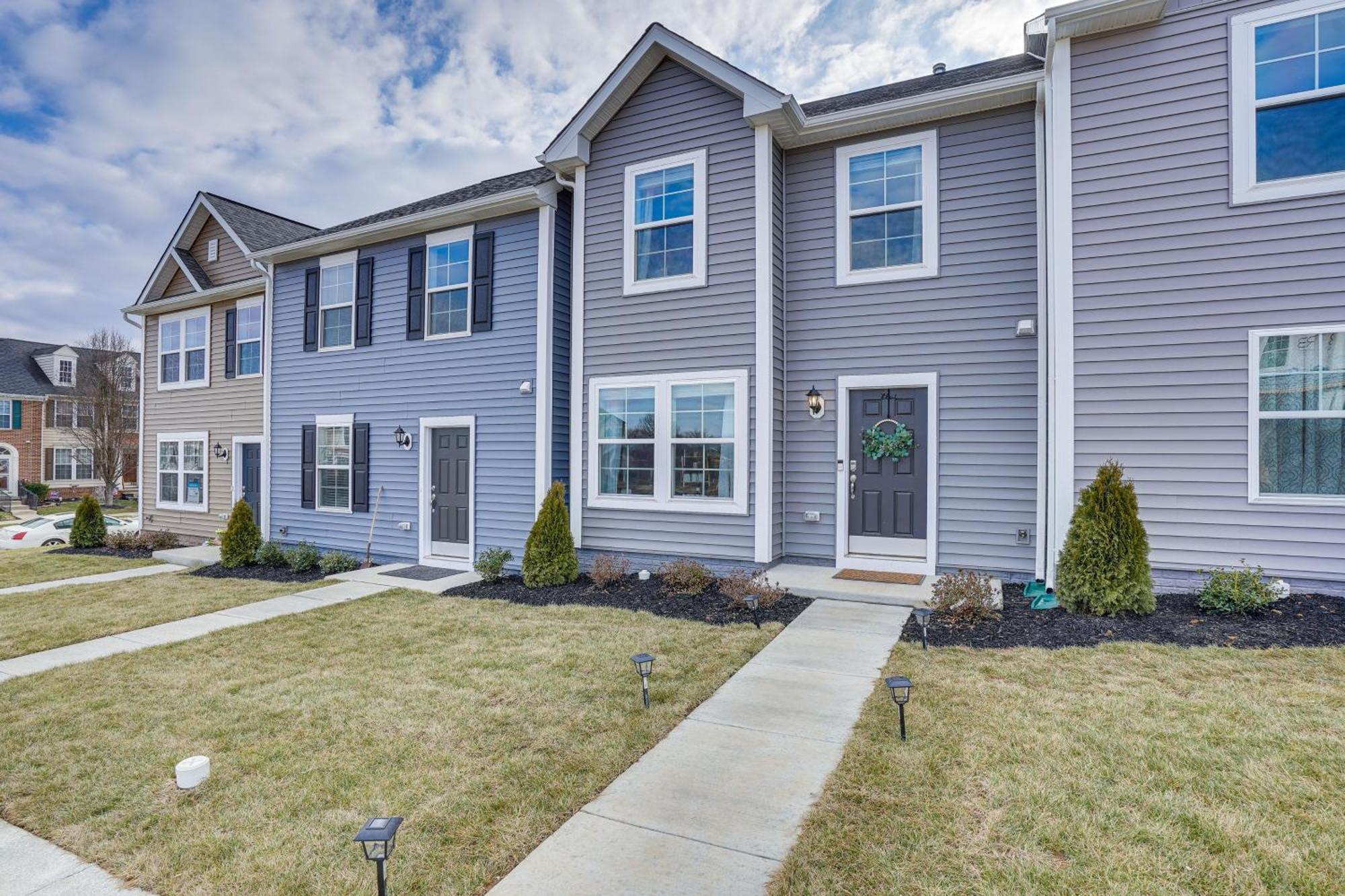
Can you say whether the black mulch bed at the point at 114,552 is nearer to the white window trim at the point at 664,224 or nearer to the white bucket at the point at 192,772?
the white window trim at the point at 664,224

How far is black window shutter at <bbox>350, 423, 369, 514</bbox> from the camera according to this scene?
34.2 ft

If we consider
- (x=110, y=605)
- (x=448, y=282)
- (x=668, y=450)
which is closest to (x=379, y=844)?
(x=668, y=450)

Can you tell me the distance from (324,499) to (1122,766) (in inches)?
450

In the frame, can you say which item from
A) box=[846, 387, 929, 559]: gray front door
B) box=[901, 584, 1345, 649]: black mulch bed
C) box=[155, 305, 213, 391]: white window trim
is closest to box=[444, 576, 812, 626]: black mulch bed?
box=[901, 584, 1345, 649]: black mulch bed

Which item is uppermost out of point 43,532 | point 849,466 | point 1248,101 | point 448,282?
point 1248,101

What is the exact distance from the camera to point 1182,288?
231 inches

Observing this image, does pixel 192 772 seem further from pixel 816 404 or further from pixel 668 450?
pixel 816 404

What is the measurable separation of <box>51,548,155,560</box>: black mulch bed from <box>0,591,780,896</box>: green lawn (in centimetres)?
804

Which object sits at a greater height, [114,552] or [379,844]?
[379,844]

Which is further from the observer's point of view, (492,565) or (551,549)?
(492,565)

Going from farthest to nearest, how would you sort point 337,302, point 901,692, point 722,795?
point 337,302 < point 901,692 < point 722,795

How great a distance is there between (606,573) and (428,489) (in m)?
4.01

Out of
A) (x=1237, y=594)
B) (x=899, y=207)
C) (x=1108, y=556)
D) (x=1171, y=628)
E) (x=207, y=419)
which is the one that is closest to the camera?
(x=1171, y=628)

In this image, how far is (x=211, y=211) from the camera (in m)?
12.6
